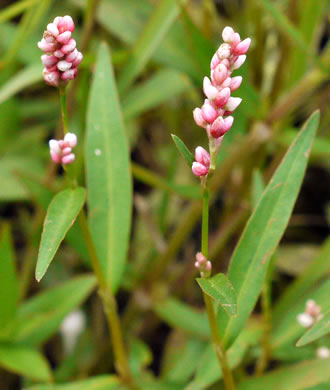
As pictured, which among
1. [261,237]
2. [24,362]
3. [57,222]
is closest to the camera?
[57,222]

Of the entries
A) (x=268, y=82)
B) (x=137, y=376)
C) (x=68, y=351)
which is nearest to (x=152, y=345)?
(x=68, y=351)

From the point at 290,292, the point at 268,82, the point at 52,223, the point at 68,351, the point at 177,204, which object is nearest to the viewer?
the point at 52,223

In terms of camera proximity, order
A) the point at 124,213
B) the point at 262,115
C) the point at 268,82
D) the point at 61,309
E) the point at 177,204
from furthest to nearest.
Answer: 1. the point at 177,204
2. the point at 268,82
3. the point at 262,115
4. the point at 61,309
5. the point at 124,213

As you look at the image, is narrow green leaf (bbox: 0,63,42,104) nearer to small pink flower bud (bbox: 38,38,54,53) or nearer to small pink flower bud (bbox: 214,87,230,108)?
small pink flower bud (bbox: 38,38,54,53)

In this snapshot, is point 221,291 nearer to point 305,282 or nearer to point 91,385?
point 91,385

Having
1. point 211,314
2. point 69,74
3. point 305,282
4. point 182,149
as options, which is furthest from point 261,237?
point 305,282

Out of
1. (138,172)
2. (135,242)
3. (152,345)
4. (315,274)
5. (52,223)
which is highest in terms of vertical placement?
(52,223)

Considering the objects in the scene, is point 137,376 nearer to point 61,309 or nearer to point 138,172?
point 61,309
